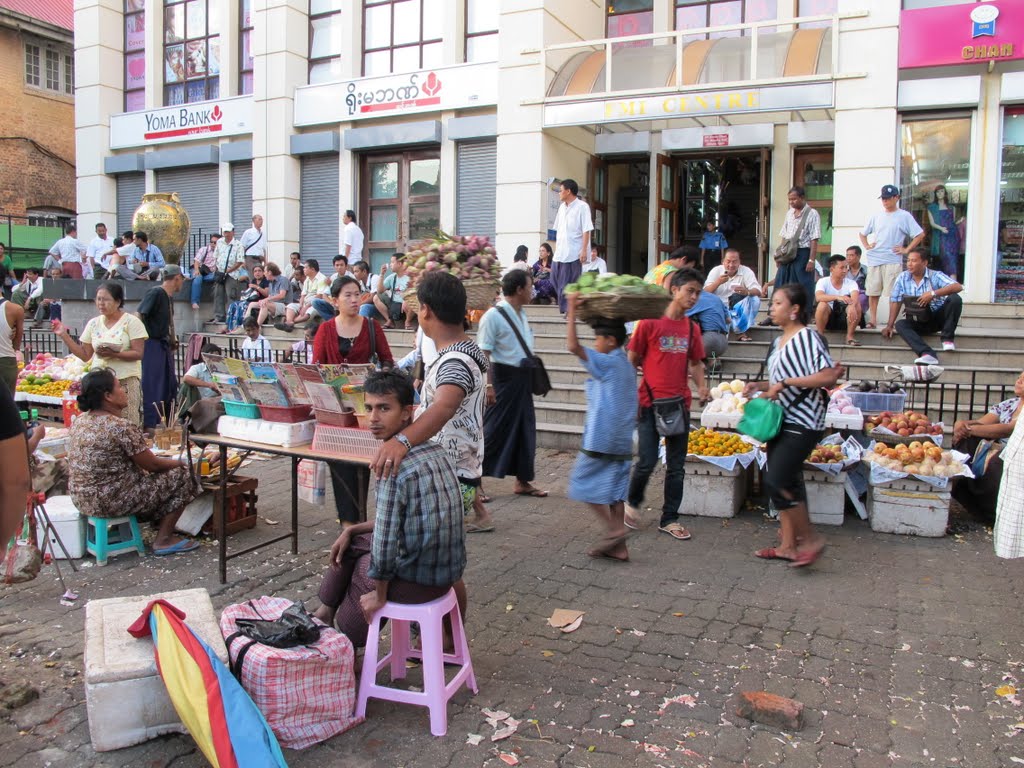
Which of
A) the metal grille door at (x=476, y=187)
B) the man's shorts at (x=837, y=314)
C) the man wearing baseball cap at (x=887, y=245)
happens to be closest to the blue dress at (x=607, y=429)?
the man's shorts at (x=837, y=314)

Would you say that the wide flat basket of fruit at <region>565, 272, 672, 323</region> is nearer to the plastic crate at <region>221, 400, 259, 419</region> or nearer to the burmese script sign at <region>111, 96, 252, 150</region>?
the plastic crate at <region>221, 400, 259, 419</region>

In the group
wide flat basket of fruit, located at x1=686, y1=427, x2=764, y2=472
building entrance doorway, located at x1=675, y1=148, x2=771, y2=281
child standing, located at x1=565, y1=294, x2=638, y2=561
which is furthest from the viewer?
building entrance doorway, located at x1=675, y1=148, x2=771, y2=281

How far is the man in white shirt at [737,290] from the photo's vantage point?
11.0 meters

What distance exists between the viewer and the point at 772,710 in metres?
3.62

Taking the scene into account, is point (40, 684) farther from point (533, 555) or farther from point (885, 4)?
point (885, 4)

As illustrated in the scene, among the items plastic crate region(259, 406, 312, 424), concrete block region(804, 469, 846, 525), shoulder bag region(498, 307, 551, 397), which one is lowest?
concrete block region(804, 469, 846, 525)

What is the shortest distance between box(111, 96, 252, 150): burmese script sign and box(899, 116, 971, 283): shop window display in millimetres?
13058

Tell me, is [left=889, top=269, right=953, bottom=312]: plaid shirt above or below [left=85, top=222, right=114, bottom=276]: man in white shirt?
below

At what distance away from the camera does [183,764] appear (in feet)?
11.1

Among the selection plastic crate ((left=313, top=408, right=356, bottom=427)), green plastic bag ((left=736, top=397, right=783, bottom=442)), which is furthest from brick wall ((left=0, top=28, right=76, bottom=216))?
green plastic bag ((left=736, top=397, right=783, bottom=442))

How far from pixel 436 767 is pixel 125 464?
3.56 metres

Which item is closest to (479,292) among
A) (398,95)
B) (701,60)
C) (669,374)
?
(669,374)

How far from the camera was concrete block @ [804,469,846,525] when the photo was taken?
22.1 feet

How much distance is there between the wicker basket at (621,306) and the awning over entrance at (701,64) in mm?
8991
